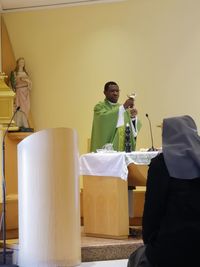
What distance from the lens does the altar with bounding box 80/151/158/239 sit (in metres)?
5.01

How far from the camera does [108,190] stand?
5.09 meters

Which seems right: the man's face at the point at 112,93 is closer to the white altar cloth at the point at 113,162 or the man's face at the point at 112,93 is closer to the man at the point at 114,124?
the man at the point at 114,124

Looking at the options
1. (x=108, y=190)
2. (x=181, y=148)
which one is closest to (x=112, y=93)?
(x=108, y=190)

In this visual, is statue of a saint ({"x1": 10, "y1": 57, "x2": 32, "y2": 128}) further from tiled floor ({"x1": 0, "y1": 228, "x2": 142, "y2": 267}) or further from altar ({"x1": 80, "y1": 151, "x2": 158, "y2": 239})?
tiled floor ({"x1": 0, "y1": 228, "x2": 142, "y2": 267})

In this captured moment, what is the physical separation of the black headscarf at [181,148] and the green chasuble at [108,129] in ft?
11.6

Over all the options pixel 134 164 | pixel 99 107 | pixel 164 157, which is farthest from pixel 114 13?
pixel 164 157

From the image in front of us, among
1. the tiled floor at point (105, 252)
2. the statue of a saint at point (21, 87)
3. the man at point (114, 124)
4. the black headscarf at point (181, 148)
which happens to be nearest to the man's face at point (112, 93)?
the man at point (114, 124)

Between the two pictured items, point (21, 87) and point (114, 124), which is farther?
point (21, 87)

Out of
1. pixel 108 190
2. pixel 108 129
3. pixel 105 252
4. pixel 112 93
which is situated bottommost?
pixel 105 252

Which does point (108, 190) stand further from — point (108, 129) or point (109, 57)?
point (109, 57)

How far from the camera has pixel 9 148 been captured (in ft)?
21.1

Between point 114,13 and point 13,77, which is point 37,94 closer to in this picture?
point 13,77

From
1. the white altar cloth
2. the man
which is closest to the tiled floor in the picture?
the white altar cloth

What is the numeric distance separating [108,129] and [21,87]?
2.27 meters
